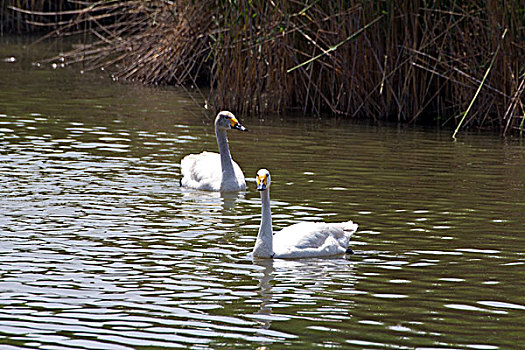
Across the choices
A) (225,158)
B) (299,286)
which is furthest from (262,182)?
(225,158)

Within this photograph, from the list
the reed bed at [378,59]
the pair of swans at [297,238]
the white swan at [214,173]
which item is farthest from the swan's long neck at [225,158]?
the reed bed at [378,59]

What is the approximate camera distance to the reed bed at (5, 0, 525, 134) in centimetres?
1628

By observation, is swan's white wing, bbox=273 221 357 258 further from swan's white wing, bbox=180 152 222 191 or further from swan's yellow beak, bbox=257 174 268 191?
swan's white wing, bbox=180 152 222 191

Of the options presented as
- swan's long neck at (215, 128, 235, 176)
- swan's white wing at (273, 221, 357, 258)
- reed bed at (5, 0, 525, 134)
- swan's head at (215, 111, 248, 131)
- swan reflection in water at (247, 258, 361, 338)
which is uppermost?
reed bed at (5, 0, 525, 134)

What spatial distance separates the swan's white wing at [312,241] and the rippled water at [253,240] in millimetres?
99

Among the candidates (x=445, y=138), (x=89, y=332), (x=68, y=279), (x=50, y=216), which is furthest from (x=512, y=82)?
(x=89, y=332)

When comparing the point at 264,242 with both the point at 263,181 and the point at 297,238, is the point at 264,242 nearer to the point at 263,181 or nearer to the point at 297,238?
the point at 297,238

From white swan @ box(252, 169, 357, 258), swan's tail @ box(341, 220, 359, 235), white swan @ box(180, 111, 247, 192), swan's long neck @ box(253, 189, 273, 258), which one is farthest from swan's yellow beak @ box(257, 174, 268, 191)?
white swan @ box(180, 111, 247, 192)

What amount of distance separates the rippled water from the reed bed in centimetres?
63

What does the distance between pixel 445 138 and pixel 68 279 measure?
9387 millimetres

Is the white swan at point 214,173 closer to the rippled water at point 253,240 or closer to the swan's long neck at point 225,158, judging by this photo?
the swan's long neck at point 225,158

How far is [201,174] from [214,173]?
0.16 metres

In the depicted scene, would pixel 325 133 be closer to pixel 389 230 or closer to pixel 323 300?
pixel 389 230

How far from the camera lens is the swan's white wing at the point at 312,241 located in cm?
956
